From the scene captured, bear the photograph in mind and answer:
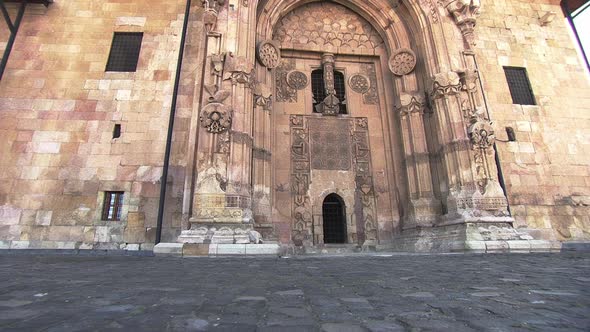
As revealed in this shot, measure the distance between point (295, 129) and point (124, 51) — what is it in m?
7.17

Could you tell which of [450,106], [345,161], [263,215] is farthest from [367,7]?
[263,215]

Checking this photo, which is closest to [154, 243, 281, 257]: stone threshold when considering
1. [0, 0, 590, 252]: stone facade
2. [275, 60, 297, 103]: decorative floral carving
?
[0, 0, 590, 252]: stone facade

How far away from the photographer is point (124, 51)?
470 inches

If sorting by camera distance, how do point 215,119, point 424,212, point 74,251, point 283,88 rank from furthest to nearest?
point 283,88 → point 424,212 → point 74,251 → point 215,119

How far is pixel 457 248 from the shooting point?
8883 mm

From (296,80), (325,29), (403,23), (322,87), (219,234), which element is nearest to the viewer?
(219,234)

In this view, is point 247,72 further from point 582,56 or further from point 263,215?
point 582,56

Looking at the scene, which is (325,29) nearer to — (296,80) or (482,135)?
(296,80)

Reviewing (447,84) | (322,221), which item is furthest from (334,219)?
(447,84)

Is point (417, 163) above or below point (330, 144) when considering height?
below

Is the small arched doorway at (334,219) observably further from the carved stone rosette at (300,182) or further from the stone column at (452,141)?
the stone column at (452,141)

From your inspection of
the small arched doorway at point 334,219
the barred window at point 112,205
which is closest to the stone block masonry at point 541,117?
the small arched doorway at point 334,219

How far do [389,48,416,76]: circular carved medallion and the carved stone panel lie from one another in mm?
2828

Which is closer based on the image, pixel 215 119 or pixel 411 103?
pixel 215 119
